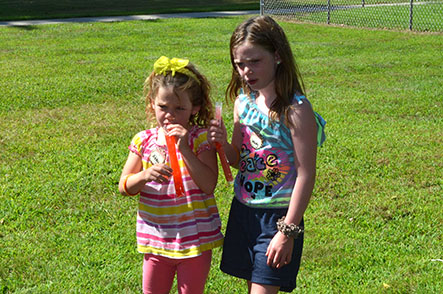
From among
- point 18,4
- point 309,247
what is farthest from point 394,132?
point 18,4

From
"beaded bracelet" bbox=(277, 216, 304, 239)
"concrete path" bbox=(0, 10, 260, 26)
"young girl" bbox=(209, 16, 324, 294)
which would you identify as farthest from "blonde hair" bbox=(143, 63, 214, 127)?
"concrete path" bbox=(0, 10, 260, 26)

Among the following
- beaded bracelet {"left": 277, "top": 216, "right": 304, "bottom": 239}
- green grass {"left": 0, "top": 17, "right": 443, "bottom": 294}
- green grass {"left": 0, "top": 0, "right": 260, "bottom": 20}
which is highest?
beaded bracelet {"left": 277, "top": 216, "right": 304, "bottom": 239}

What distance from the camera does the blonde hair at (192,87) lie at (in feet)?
8.39

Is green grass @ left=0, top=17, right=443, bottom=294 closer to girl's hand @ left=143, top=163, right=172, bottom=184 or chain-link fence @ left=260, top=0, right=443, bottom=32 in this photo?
girl's hand @ left=143, top=163, right=172, bottom=184

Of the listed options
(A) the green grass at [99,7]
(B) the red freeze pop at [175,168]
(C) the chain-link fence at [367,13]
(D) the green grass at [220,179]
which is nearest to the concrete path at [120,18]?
(A) the green grass at [99,7]

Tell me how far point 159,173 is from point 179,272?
487mm

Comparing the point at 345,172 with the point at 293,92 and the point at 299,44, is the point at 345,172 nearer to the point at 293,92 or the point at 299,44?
the point at 293,92

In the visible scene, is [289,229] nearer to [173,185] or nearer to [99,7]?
[173,185]

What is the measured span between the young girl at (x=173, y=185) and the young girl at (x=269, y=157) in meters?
0.11

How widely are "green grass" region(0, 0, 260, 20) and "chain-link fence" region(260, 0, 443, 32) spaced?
2222 mm

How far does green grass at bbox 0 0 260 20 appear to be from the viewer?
64.5 ft

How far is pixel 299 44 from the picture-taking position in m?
13.1

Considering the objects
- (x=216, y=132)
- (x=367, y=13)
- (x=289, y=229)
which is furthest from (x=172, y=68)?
(x=367, y=13)

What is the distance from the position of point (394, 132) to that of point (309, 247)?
9.29 feet
